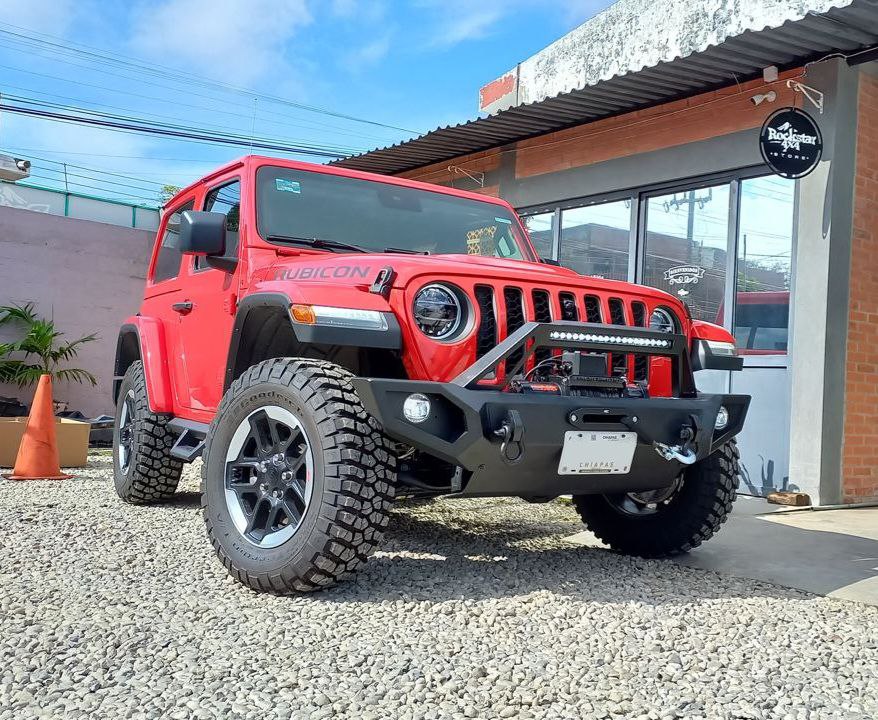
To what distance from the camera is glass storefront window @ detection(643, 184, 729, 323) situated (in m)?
7.49

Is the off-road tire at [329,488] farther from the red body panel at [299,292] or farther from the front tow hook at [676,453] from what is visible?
the front tow hook at [676,453]

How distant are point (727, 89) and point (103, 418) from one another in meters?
7.61

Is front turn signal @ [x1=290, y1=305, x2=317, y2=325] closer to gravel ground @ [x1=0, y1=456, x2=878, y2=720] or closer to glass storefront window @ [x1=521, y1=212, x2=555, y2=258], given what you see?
gravel ground @ [x1=0, y1=456, x2=878, y2=720]

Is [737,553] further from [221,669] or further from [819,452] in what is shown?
[221,669]

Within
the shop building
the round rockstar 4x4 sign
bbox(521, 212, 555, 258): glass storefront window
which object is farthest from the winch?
bbox(521, 212, 555, 258): glass storefront window

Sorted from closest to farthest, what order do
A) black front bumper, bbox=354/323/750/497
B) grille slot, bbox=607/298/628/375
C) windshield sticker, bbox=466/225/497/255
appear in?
black front bumper, bbox=354/323/750/497, grille slot, bbox=607/298/628/375, windshield sticker, bbox=466/225/497/255

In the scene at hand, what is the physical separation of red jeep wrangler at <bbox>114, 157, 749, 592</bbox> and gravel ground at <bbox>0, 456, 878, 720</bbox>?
331 mm

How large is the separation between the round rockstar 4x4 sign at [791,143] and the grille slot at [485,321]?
4.05 m

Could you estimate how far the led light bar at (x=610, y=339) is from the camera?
3.31 metres

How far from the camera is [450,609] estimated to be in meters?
3.28

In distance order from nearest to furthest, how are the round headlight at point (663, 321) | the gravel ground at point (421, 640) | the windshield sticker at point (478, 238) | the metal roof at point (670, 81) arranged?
the gravel ground at point (421, 640)
the round headlight at point (663, 321)
the windshield sticker at point (478, 238)
the metal roof at point (670, 81)

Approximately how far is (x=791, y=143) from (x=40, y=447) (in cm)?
641

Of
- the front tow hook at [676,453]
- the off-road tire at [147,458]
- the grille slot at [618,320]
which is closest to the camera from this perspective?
the front tow hook at [676,453]

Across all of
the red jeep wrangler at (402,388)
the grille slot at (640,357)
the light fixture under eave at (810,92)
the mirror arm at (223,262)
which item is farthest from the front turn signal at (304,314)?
the light fixture under eave at (810,92)
